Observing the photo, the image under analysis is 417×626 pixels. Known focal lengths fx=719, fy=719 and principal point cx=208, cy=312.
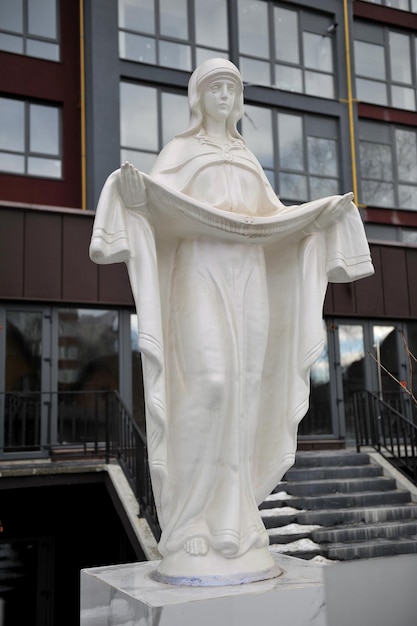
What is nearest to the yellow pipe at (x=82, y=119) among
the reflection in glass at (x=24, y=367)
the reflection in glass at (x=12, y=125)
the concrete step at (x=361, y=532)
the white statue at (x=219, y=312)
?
the reflection in glass at (x=12, y=125)

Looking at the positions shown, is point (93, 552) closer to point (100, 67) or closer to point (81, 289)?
point (81, 289)

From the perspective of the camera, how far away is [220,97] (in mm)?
3746

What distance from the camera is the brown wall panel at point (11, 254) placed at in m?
11.8

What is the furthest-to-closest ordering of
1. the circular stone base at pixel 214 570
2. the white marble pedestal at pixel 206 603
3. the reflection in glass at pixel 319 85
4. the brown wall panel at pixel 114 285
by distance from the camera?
1. the reflection in glass at pixel 319 85
2. the brown wall panel at pixel 114 285
3. the circular stone base at pixel 214 570
4. the white marble pedestal at pixel 206 603

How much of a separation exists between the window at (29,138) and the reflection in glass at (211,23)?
11.2ft

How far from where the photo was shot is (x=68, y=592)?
9.12m

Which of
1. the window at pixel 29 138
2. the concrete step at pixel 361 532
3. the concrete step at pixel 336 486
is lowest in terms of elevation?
the concrete step at pixel 361 532

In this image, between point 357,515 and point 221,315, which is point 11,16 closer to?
point 357,515

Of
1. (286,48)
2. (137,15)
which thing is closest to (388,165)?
(286,48)

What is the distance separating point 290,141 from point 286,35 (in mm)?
2450

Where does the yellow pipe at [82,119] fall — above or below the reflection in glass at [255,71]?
below

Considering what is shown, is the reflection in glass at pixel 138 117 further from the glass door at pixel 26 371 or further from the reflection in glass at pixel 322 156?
the glass door at pixel 26 371

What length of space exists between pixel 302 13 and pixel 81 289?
27.6 ft

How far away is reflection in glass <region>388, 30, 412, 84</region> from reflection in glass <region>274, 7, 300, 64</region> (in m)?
2.76
